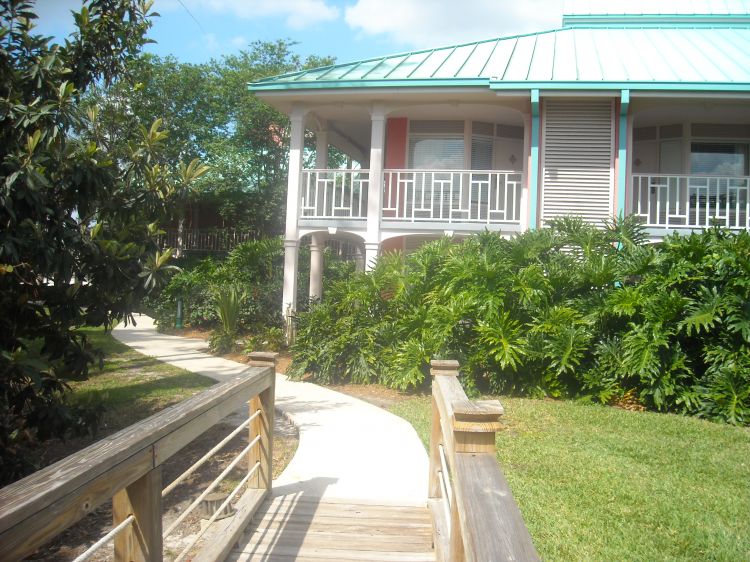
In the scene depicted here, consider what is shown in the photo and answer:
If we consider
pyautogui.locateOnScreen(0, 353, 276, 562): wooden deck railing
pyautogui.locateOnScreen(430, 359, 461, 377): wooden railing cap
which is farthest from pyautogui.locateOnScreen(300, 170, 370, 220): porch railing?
pyautogui.locateOnScreen(0, 353, 276, 562): wooden deck railing

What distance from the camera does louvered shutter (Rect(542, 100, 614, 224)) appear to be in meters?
11.5

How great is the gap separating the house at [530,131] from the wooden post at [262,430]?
7.16 metres

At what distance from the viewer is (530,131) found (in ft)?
40.3

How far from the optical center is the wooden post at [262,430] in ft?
14.6

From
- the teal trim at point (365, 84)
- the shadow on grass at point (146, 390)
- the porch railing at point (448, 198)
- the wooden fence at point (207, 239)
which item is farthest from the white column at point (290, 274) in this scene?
the wooden fence at point (207, 239)

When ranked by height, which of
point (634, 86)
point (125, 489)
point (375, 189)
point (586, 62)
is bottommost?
point (125, 489)

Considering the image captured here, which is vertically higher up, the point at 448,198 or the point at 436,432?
the point at 448,198

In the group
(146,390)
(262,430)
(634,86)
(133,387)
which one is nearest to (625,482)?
(262,430)

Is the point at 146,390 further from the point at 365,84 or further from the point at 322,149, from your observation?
the point at 322,149

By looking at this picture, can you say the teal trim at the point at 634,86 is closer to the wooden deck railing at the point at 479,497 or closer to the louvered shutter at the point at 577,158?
the louvered shutter at the point at 577,158

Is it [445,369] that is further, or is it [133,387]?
[133,387]

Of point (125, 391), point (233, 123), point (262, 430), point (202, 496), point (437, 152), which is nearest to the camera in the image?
point (202, 496)

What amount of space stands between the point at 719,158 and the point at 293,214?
29.4 feet

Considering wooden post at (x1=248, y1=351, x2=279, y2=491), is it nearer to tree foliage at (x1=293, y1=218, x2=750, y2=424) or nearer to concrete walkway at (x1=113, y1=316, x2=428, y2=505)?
concrete walkway at (x1=113, y1=316, x2=428, y2=505)
